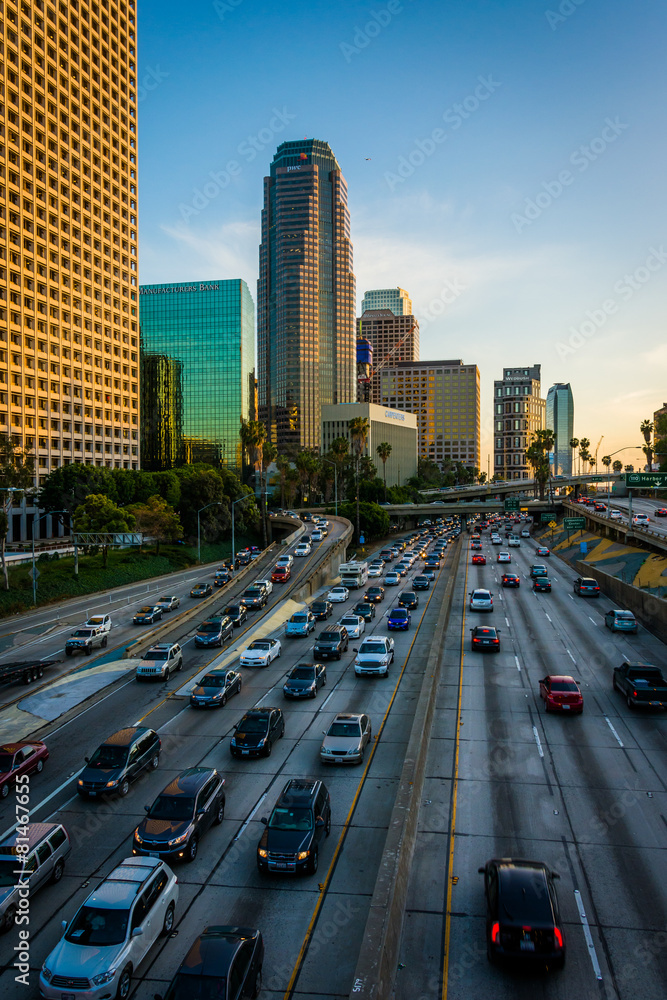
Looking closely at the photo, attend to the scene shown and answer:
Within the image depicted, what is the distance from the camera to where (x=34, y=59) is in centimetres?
9525

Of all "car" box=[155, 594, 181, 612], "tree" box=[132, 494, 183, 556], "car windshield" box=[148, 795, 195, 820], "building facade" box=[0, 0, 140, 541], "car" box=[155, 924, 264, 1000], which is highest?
"building facade" box=[0, 0, 140, 541]

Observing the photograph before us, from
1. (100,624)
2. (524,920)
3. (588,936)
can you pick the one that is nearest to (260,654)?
(100,624)

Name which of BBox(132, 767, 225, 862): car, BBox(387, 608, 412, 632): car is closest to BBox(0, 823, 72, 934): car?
BBox(132, 767, 225, 862): car

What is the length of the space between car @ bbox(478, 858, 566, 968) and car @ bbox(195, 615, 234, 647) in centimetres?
3016

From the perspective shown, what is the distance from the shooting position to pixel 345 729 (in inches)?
930

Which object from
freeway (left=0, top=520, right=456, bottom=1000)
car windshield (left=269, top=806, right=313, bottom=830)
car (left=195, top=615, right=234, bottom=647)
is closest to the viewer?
freeway (left=0, top=520, right=456, bottom=1000)

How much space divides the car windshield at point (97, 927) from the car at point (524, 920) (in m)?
7.06

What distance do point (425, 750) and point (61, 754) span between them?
1352 centimetres

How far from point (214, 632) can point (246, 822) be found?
956 inches

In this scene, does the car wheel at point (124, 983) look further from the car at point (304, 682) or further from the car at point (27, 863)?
the car at point (304, 682)

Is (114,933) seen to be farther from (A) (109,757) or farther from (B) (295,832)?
(A) (109,757)

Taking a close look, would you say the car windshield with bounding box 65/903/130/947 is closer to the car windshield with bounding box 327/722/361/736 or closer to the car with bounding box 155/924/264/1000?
the car with bounding box 155/924/264/1000

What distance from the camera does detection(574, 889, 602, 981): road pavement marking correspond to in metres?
12.6

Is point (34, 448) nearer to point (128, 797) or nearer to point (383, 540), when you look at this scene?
point (383, 540)
